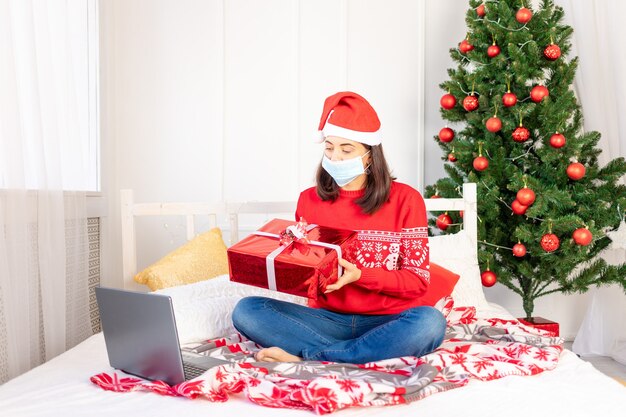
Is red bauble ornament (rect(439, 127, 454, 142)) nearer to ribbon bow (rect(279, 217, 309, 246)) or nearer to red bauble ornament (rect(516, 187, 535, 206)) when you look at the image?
red bauble ornament (rect(516, 187, 535, 206))

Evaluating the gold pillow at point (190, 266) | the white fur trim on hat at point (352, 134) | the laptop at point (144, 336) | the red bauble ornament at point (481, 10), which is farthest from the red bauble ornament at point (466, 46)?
the laptop at point (144, 336)

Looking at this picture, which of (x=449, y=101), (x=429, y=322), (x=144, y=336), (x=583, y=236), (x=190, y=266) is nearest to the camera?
(x=144, y=336)

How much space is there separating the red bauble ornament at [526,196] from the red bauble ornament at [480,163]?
210 mm

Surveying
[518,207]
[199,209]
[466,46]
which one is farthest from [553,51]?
[199,209]

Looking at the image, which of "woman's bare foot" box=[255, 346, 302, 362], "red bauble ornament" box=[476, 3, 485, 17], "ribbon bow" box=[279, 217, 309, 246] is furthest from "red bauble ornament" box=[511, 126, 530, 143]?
"woman's bare foot" box=[255, 346, 302, 362]

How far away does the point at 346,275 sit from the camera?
5.59 feet

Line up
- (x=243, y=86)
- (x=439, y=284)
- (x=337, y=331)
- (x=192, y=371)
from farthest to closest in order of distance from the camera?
(x=243, y=86) < (x=439, y=284) < (x=337, y=331) < (x=192, y=371)

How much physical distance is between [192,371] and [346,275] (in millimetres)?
468

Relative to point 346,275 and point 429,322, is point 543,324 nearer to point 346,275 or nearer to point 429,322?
point 429,322

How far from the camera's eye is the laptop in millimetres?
1447

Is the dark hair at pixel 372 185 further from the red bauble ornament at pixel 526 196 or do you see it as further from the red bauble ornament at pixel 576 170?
the red bauble ornament at pixel 576 170

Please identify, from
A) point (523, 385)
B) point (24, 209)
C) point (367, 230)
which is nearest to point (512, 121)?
point (367, 230)

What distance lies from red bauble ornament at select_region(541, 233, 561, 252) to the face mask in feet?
3.49

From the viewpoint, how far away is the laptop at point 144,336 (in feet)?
4.75
